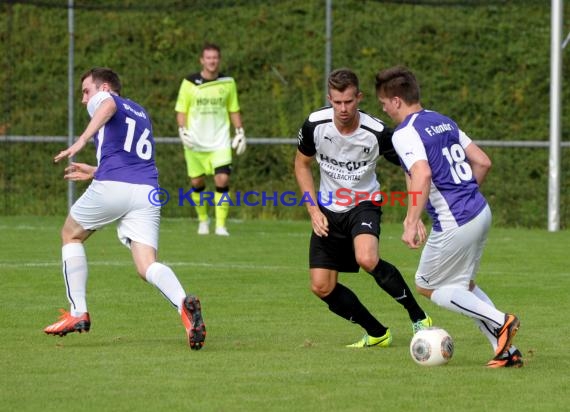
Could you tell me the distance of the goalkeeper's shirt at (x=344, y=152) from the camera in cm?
857

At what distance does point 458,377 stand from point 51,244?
881 centimetres

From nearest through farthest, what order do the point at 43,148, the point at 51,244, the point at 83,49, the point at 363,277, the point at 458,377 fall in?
the point at 458,377 < the point at 363,277 < the point at 51,244 < the point at 43,148 < the point at 83,49

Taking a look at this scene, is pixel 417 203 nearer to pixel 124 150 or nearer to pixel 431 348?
pixel 431 348

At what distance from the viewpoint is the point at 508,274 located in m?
12.5

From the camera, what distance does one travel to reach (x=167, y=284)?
826cm

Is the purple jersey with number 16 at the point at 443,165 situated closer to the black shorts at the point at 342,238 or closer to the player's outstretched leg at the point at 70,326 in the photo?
the black shorts at the point at 342,238

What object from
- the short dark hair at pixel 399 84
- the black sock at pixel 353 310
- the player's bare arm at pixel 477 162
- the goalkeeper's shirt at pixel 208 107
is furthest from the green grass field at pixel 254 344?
the goalkeeper's shirt at pixel 208 107

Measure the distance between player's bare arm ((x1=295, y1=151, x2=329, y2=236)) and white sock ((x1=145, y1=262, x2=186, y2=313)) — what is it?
94cm

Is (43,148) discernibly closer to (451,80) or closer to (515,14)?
(451,80)

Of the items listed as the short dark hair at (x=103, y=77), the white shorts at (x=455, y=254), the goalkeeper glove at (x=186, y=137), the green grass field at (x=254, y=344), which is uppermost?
the short dark hair at (x=103, y=77)

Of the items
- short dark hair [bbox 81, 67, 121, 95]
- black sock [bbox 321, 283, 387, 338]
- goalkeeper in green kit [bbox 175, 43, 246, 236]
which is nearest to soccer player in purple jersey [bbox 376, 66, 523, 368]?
black sock [bbox 321, 283, 387, 338]

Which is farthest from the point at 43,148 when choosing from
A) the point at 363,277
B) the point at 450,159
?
the point at 450,159

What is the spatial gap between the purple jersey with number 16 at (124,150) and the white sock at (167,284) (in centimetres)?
65

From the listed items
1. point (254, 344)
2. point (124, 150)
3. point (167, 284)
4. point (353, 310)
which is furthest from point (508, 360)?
point (124, 150)
